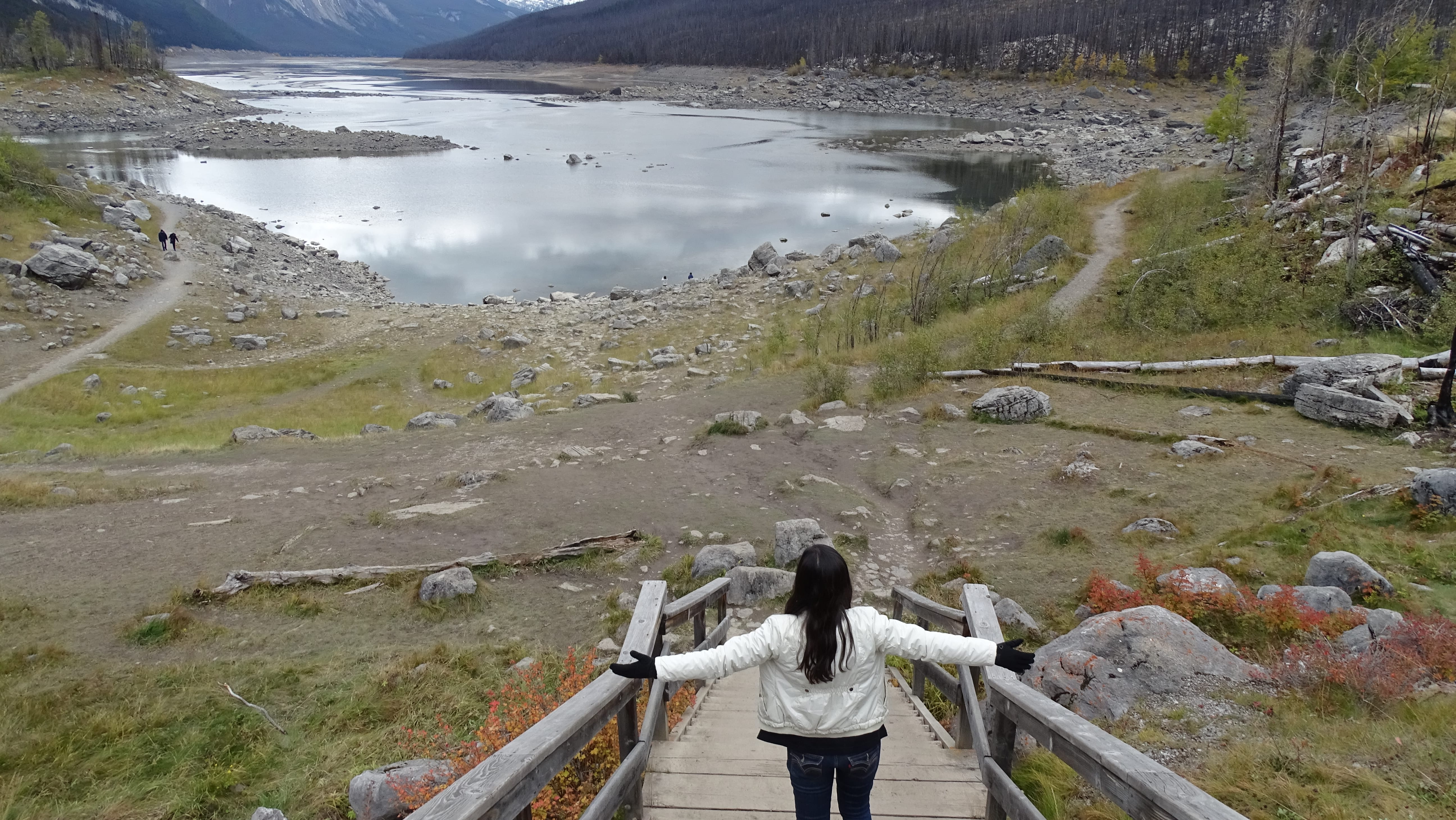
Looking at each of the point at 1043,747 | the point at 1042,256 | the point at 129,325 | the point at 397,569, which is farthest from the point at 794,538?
the point at 129,325

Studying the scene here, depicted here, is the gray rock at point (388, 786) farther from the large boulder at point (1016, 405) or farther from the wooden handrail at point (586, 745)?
the large boulder at point (1016, 405)

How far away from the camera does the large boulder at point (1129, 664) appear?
5648 mm

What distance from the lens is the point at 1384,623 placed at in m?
6.18

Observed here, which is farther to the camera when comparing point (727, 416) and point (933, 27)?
point (933, 27)

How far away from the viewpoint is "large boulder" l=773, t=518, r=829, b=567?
10367 mm

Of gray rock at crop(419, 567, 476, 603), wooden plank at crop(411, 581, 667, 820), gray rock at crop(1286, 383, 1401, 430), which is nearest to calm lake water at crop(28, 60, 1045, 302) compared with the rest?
gray rock at crop(419, 567, 476, 603)

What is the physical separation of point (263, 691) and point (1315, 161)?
124ft

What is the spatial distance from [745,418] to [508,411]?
7098mm

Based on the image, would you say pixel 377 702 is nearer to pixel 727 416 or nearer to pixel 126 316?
pixel 727 416

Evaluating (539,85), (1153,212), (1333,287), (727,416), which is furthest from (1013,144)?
(539,85)

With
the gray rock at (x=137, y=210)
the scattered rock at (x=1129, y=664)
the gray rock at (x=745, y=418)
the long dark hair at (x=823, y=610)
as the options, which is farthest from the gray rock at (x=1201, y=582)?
the gray rock at (x=137, y=210)

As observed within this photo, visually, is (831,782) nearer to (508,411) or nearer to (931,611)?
(931,611)

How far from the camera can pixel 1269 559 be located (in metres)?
8.66

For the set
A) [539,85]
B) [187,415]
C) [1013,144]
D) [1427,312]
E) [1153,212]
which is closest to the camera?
[1427,312]
